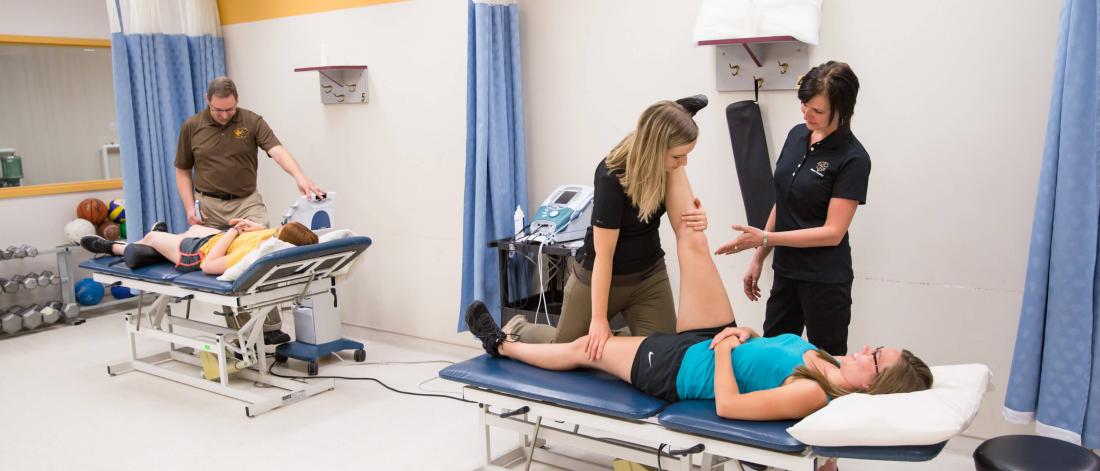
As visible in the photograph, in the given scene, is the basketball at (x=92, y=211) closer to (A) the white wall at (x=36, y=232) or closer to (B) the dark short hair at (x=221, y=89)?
(A) the white wall at (x=36, y=232)

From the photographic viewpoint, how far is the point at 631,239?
2502 millimetres

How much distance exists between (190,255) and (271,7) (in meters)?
1.94

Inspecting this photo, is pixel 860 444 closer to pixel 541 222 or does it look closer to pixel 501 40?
pixel 541 222

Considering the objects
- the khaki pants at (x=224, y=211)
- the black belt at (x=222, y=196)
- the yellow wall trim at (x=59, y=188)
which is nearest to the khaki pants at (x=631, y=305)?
the khaki pants at (x=224, y=211)

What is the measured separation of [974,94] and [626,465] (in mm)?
1721

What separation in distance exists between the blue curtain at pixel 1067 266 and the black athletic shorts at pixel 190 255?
3.31m

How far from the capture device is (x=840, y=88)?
2301 millimetres

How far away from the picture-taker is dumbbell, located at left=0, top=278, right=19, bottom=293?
483 centimetres

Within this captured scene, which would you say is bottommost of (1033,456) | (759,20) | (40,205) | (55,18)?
(1033,456)

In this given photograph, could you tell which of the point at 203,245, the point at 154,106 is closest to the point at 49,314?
the point at 154,106

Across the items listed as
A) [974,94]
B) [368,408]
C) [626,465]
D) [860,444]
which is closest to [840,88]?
[974,94]

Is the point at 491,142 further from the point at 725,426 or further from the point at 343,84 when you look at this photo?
the point at 725,426

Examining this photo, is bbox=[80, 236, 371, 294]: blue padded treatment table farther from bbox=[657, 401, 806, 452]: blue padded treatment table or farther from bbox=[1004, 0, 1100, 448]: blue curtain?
bbox=[1004, 0, 1100, 448]: blue curtain

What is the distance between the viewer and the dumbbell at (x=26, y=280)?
4.91m
